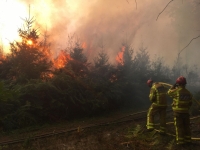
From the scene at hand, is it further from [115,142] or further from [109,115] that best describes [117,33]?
[115,142]

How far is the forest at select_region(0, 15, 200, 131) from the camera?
10118 mm

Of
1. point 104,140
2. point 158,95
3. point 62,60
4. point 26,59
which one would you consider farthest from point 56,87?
point 158,95

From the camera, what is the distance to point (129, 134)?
772 cm

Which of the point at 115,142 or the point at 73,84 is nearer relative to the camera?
the point at 115,142

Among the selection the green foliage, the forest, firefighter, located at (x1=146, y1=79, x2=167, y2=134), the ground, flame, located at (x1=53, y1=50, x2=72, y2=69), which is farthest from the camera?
flame, located at (x1=53, y1=50, x2=72, y2=69)

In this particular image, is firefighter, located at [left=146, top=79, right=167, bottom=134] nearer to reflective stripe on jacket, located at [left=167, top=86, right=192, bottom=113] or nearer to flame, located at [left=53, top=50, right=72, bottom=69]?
reflective stripe on jacket, located at [left=167, top=86, right=192, bottom=113]

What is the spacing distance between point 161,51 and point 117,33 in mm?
13903

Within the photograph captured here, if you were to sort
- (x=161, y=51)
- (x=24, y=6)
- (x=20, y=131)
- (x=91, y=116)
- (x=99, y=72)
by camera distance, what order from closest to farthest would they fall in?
(x=20, y=131) → (x=91, y=116) → (x=99, y=72) → (x=24, y=6) → (x=161, y=51)

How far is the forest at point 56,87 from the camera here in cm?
1012

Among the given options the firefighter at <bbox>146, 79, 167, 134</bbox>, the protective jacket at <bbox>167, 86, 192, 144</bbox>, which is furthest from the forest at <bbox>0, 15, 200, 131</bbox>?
the protective jacket at <bbox>167, 86, 192, 144</bbox>

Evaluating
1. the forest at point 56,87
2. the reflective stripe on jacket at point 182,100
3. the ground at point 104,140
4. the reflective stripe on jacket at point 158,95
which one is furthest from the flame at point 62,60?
the reflective stripe on jacket at point 182,100

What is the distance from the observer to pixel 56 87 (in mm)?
11617

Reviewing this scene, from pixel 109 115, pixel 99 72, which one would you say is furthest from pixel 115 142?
pixel 99 72

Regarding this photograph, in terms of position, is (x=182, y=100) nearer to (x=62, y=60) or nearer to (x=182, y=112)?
(x=182, y=112)
